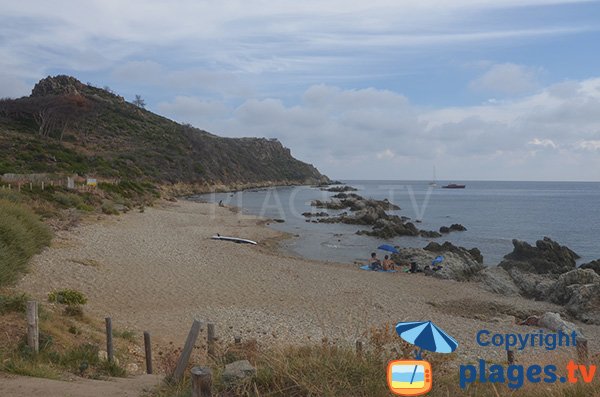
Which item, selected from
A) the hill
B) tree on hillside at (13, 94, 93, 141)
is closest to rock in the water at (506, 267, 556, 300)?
the hill

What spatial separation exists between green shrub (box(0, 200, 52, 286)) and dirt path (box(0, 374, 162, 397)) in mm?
5189

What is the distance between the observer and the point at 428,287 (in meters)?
19.6

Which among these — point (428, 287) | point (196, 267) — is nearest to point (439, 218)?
point (428, 287)

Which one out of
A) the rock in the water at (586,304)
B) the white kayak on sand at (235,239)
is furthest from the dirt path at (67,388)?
the white kayak on sand at (235,239)

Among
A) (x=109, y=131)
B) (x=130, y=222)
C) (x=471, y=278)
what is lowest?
(x=471, y=278)

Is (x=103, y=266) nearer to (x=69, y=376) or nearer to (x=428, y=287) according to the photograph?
(x=69, y=376)

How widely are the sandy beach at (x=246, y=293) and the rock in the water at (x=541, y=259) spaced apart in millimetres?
5629

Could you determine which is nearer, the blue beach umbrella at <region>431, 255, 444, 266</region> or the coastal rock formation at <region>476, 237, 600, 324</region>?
the coastal rock formation at <region>476, 237, 600, 324</region>

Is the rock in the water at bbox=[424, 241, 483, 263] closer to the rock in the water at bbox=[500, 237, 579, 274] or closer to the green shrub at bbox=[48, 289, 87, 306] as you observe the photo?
the rock in the water at bbox=[500, 237, 579, 274]

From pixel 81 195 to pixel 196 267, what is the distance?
53.6ft

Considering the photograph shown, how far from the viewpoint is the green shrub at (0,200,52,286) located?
1125 centimetres

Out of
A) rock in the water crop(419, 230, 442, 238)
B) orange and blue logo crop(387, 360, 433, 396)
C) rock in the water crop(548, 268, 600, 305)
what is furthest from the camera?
rock in the water crop(419, 230, 442, 238)

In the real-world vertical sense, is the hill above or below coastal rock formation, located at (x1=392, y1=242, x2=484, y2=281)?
above

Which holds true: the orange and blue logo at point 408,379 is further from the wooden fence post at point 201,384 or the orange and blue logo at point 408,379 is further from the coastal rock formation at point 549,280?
the coastal rock formation at point 549,280
